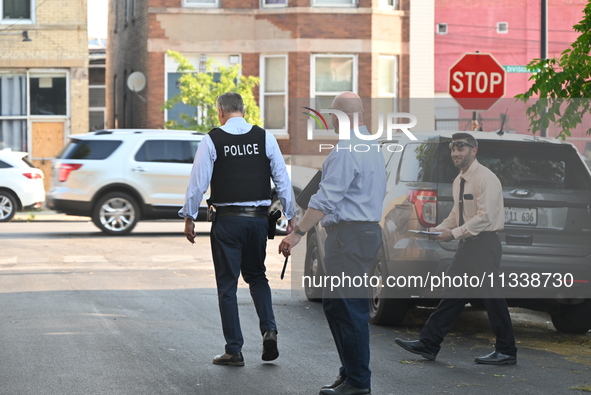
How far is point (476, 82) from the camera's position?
2006 centimetres

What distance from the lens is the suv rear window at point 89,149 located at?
19578 mm

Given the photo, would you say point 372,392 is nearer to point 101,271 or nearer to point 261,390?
point 261,390

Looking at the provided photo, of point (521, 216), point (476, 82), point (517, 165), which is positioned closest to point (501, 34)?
point (476, 82)

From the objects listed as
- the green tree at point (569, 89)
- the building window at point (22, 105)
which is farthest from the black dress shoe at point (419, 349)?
the building window at point (22, 105)

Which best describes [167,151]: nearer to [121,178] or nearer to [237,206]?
[121,178]

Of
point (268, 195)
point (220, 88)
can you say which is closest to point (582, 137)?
point (268, 195)

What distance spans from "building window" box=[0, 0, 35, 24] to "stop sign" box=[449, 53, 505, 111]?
14.0 m

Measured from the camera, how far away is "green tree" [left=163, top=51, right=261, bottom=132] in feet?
84.3

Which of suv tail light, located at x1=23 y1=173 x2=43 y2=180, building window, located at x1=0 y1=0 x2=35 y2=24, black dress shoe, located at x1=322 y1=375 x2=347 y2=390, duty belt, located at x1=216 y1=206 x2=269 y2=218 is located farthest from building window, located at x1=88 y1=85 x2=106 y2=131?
black dress shoe, located at x1=322 y1=375 x2=347 y2=390

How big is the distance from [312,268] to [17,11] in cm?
2093

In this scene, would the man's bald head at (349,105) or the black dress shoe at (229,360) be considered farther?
the black dress shoe at (229,360)

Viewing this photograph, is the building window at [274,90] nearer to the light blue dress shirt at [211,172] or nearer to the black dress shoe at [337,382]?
the light blue dress shirt at [211,172]

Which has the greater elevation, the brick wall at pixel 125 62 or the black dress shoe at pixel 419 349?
the brick wall at pixel 125 62

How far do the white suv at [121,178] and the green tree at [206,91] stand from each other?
5.44m
